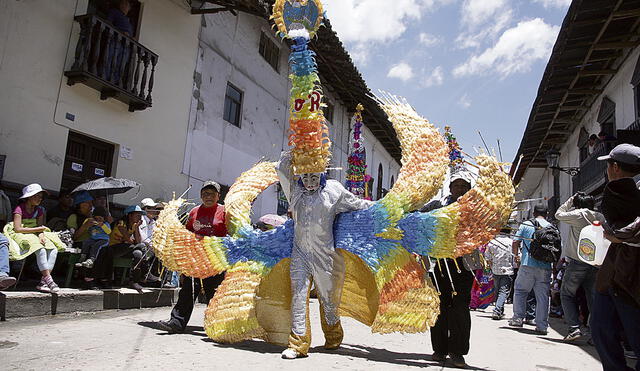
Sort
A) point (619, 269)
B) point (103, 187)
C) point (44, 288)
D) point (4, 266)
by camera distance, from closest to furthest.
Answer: point (619, 269) → point (4, 266) → point (44, 288) → point (103, 187)

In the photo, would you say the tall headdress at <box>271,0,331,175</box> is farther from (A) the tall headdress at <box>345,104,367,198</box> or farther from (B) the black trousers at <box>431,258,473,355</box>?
(A) the tall headdress at <box>345,104,367,198</box>

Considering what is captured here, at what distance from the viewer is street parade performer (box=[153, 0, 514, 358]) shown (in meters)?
3.78

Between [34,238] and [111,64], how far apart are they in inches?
162

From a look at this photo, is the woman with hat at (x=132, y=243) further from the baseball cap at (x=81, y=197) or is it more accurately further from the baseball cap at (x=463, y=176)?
the baseball cap at (x=463, y=176)

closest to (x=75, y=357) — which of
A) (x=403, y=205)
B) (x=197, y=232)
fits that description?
(x=197, y=232)

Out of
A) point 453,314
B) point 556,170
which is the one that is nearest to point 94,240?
point 453,314

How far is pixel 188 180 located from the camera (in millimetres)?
10977

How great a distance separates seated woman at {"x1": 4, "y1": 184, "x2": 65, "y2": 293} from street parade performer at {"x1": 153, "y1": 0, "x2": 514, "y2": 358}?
6.42 ft

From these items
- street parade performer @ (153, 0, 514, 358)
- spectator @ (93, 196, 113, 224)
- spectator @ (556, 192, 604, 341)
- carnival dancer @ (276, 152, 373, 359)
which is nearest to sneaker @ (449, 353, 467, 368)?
street parade performer @ (153, 0, 514, 358)

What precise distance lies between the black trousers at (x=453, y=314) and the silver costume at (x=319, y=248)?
32.5 inches

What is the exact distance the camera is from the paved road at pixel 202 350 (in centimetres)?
329

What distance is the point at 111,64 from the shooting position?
28.0 feet

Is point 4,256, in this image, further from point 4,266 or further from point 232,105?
point 232,105

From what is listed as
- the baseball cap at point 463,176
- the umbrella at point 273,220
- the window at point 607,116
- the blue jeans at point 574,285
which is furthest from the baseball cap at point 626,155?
the window at point 607,116
